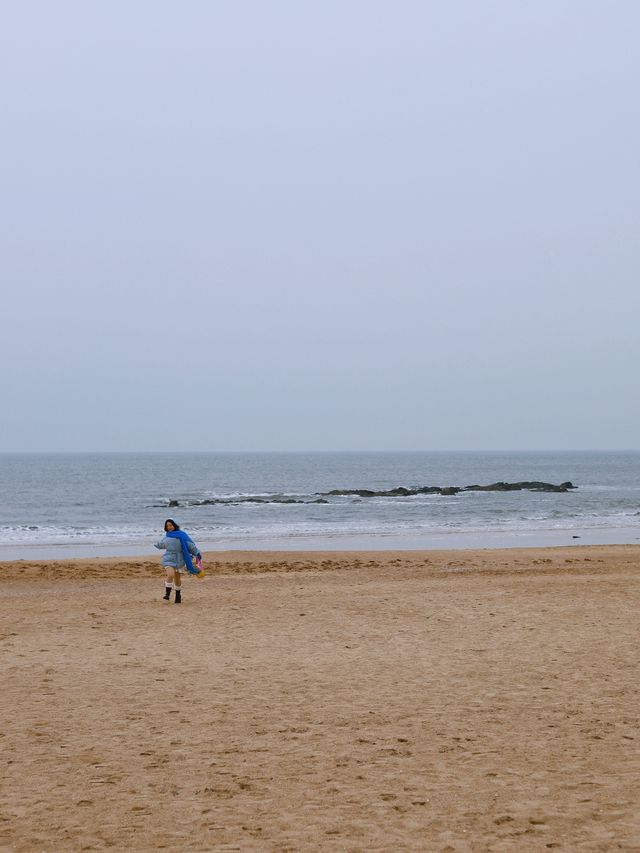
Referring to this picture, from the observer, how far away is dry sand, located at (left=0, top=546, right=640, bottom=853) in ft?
17.3

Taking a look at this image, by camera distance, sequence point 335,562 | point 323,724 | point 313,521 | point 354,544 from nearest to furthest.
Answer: point 323,724 → point 335,562 → point 354,544 → point 313,521

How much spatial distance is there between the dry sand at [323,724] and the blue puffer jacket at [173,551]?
0.88 m

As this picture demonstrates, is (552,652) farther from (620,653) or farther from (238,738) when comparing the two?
(238,738)

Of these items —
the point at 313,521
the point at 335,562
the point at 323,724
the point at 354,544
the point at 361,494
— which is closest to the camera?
the point at 323,724

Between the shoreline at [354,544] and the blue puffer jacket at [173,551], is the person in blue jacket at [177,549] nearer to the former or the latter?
the blue puffer jacket at [173,551]

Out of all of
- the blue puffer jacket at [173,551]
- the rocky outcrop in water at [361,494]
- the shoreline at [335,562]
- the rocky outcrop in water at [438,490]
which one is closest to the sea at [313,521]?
the rocky outcrop in water at [361,494]

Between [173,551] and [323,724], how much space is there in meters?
8.32

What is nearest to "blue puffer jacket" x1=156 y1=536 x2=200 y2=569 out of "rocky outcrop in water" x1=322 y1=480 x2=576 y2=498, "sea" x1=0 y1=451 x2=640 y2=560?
"sea" x1=0 y1=451 x2=640 y2=560

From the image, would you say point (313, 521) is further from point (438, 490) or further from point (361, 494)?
point (438, 490)

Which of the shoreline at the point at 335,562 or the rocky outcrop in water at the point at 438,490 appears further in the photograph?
the rocky outcrop in water at the point at 438,490

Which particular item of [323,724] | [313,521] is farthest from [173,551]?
[313,521]

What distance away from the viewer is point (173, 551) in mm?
15422

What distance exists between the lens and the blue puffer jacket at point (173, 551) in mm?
15320

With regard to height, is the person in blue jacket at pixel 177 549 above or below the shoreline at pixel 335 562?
above
